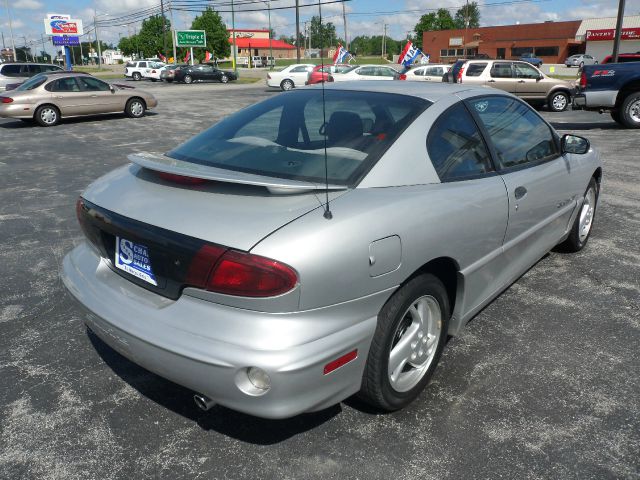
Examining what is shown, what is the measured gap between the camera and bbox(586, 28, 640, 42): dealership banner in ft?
184

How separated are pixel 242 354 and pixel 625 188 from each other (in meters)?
7.09

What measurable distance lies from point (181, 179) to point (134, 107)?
51.2 ft

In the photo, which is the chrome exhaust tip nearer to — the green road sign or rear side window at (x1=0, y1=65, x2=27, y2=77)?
rear side window at (x1=0, y1=65, x2=27, y2=77)

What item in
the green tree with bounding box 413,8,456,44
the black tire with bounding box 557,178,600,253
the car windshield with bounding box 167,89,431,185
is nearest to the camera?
the car windshield with bounding box 167,89,431,185

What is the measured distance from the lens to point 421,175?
267cm

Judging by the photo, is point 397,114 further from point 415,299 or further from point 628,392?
point 628,392

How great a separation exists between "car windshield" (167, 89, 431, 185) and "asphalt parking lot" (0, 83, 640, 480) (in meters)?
1.13

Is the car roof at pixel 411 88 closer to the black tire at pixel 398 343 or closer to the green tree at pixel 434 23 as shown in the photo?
the black tire at pixel 398 343

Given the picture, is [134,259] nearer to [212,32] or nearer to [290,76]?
[290,76]

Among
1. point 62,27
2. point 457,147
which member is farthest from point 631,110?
point 62,27

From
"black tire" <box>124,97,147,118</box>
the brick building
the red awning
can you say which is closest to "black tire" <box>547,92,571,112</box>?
"black tire" <box>124,97,147,118</box>

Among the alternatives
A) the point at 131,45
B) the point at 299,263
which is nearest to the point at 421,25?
the point at 131,45

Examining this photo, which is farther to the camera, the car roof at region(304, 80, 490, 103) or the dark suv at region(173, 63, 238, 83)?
the dark suv at region(173, 63, 238, 83)

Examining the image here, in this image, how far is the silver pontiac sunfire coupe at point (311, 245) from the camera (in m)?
2.07
